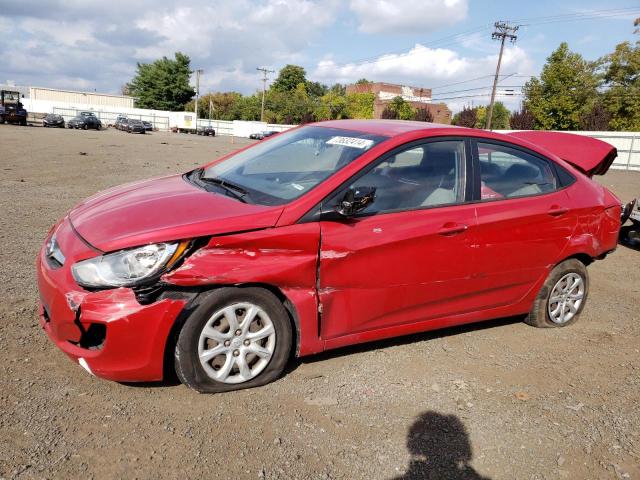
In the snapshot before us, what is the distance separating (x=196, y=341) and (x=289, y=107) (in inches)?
3785

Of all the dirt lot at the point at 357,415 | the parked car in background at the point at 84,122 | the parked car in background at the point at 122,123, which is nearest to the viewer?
the dirt lot at the point at 357,415

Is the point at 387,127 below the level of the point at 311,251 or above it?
above

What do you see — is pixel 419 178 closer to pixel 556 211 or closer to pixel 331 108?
pixel 556 211

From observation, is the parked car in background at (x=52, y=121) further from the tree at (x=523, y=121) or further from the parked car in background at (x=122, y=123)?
the tree at (x=523, y=121)

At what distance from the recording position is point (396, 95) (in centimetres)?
9531

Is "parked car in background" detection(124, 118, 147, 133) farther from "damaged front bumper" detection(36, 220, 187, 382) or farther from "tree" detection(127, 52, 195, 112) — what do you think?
"damaged front bumper" detection(36, 220, 187, 382)

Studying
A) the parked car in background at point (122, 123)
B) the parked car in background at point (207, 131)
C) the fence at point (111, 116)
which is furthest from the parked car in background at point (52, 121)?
the parked car in background at point (207, 131)

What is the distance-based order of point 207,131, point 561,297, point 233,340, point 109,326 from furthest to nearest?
point 207,131 < point 561,297 < point 233,340 < point 109,326

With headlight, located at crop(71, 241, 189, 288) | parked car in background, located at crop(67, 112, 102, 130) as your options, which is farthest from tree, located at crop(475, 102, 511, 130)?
headlight, located at crop(71, 241, 189, 288)

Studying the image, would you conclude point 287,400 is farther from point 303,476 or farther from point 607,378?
point 607,378

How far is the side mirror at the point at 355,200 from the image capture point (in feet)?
10.4

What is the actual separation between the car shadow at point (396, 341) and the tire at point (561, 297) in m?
0.29

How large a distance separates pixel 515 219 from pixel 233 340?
2305mm

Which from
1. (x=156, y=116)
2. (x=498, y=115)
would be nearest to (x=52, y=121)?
(x=156, y=116)
